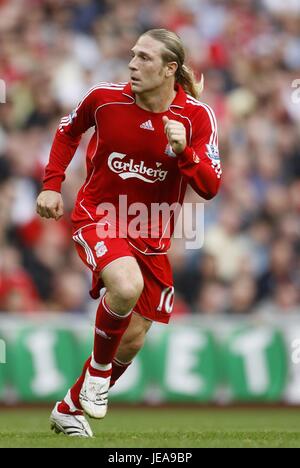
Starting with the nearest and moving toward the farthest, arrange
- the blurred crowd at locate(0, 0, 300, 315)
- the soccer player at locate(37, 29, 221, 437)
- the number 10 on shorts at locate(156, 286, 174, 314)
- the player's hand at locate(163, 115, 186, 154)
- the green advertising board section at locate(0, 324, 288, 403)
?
the player's hand at locate(163, 115, 186, 154) → the soccer player at locate(37, 29, 221, 437) → the number 10 on shorts at locate(156, 286, 174, 314) → the green advertising board section at locate(0, 324, 288, 403) → the blurred crowd at locate(0, 0, 300, 315)

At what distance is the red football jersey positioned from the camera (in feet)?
22.9

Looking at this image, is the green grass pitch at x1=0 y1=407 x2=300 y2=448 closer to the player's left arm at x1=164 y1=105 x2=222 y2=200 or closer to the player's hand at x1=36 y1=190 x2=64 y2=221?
the player's hand at x1=36 y1=190 x2=64 y2=221

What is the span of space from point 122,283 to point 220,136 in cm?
741

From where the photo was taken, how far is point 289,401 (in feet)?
39.9

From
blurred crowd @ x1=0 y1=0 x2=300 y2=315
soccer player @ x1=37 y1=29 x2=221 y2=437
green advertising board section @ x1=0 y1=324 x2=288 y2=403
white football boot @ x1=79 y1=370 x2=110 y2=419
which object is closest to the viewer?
white football boot @ x1=79 y1=370 x2=110 y2=419

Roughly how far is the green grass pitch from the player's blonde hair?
2170 millimetres

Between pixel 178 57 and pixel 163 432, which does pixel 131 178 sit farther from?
pixel 163 432

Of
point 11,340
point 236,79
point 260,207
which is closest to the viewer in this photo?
point 11,340

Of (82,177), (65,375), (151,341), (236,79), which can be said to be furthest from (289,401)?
(236,79)

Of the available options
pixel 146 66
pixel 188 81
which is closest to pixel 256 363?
pixel 188 81

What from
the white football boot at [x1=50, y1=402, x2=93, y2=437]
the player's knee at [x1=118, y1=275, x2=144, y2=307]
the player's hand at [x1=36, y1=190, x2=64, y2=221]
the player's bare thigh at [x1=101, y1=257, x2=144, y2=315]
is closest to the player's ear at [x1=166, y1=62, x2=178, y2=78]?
the player's hand at [x1=36, y1=190, x2=64, y2=221]

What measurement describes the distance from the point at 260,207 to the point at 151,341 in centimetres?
255

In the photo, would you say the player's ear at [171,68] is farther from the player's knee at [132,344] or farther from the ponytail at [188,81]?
the player's knee at [132,344]
